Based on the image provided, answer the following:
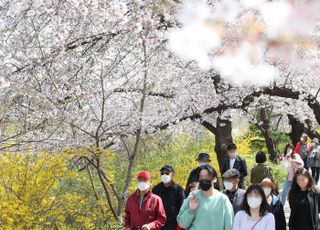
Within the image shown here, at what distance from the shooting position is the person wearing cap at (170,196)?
7078mm

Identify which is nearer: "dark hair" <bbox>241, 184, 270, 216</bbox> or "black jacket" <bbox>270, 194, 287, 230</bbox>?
"dark hair" <bbox>241, 184, 270, 216</bbox>

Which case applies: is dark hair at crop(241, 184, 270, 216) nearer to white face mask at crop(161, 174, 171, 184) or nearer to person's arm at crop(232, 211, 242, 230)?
person's arm at crop(232, 211, 242, 230)

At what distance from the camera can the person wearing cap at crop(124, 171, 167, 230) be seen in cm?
630

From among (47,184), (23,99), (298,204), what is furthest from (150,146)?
(298,204)

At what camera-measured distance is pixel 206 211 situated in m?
5.27

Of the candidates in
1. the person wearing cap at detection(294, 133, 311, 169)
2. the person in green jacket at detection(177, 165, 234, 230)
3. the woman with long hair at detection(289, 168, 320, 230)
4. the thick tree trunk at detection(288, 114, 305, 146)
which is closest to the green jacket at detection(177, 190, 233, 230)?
the person in green jacket at detection(177, 165, 234, 230)

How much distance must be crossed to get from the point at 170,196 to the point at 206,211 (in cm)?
188

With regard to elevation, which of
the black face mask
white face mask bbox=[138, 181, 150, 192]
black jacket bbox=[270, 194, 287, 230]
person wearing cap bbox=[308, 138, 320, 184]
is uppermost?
person wearing cap bbox=[308, 138, 320, 184]

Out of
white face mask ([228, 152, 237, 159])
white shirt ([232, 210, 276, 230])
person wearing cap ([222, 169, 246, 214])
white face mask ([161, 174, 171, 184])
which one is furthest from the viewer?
white face mask ([228, 152, 237, 159])

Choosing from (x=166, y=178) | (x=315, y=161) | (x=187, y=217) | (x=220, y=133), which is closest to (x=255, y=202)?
(x=187, y=217)

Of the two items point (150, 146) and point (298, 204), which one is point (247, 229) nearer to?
point (298, 204)

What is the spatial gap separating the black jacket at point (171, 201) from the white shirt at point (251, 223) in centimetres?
169

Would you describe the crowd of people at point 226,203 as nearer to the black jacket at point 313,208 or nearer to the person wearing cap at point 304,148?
the black jacket at point 313,208

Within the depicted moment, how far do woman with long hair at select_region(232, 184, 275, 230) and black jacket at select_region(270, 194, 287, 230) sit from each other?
64 centimetres
